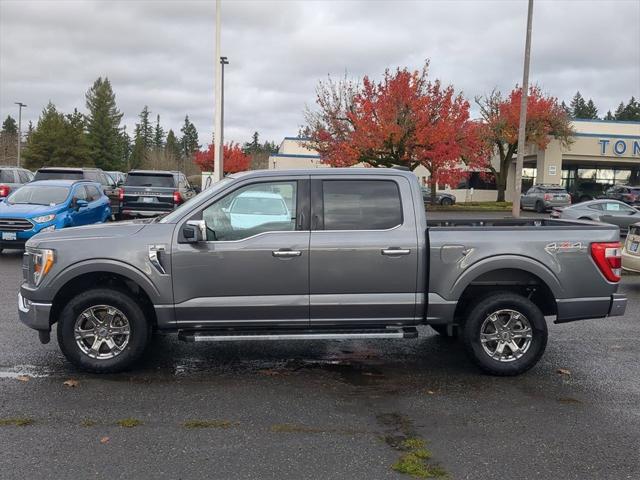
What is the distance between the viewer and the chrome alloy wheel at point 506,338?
5934 mm

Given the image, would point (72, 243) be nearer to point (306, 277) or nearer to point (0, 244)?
point (306, 277)

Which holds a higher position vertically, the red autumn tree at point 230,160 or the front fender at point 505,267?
the red autumn tree at point 230,160

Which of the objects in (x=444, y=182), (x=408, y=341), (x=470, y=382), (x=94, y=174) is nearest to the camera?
(x=470, y=382)

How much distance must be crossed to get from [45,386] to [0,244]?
915 cm

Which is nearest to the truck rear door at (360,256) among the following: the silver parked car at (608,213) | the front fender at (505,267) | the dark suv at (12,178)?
the front fender at (505,267)

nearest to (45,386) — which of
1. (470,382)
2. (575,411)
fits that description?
(470,382)

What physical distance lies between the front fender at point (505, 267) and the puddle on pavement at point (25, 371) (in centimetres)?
389

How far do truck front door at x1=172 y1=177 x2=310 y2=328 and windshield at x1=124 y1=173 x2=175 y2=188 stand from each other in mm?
13175

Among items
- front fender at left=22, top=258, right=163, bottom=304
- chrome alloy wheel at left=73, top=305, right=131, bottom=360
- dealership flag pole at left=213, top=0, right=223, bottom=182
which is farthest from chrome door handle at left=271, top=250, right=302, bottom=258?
dealership flag pole at left=213, top=0, right=223, bottom=182

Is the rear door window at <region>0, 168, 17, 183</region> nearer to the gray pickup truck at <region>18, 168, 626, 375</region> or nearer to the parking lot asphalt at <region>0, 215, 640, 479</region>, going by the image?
the parking lot asphalt at <region>0, 215, 640, 479</region>

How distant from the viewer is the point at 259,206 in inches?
231

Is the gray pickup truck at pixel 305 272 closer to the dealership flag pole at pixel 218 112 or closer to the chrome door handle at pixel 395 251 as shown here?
the chrome door handle at pixel 395 251

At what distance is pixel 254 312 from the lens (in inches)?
223

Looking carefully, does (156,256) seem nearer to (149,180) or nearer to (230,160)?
(149,180)
